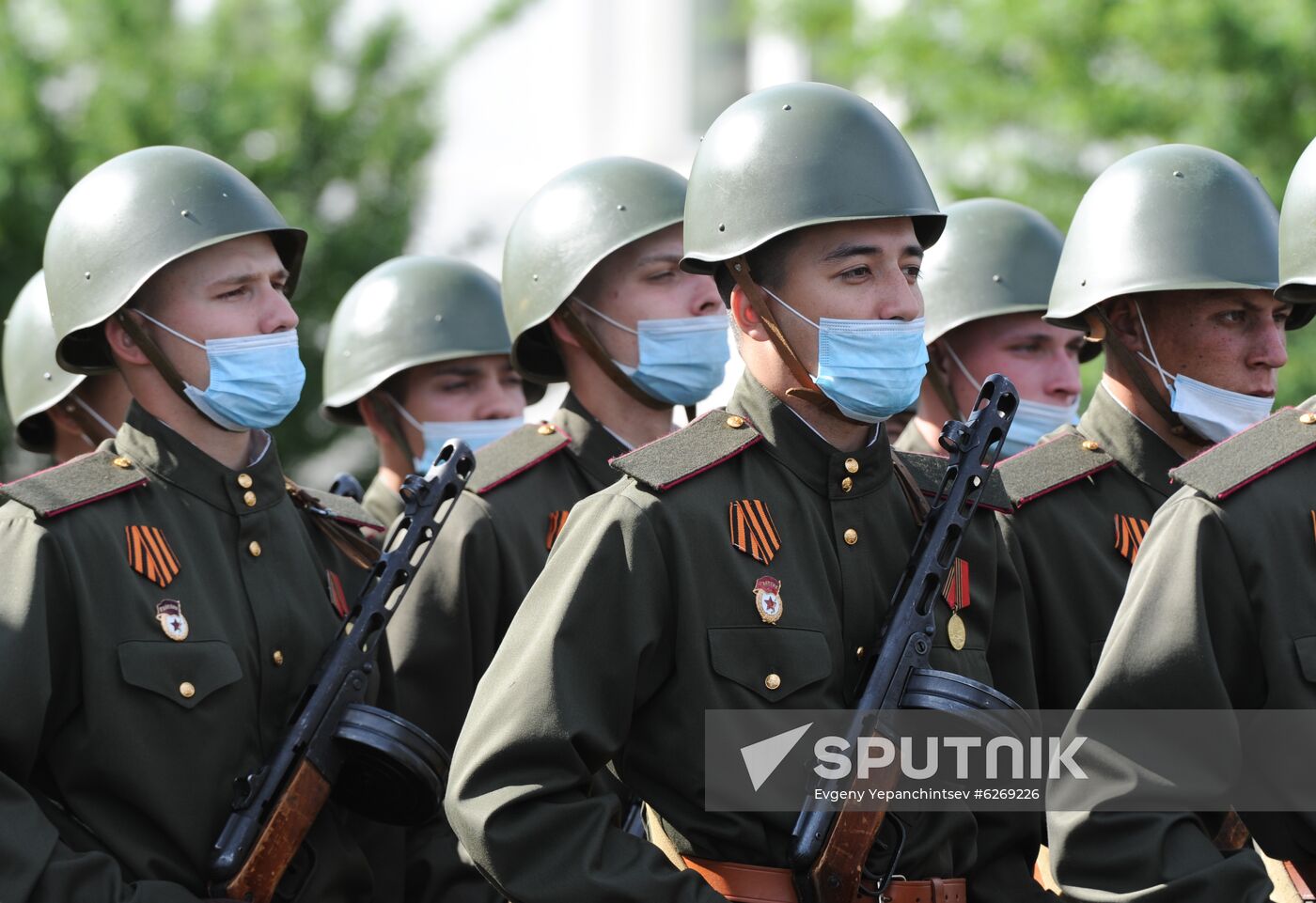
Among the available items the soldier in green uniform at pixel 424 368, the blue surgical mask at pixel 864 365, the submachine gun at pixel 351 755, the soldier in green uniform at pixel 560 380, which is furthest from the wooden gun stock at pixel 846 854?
the soldier in green uniform at pixel 424 368

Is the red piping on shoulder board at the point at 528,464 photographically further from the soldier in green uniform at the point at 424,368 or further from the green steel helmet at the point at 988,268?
the green steel helmet at the point at 988,268

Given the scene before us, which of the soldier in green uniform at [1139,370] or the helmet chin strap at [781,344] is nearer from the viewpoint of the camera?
the helmet chin strap at [781,344]

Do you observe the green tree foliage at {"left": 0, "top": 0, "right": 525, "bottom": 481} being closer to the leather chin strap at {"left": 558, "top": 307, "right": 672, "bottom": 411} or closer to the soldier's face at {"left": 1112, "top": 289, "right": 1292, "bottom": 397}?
the leather chin strap at {"left": 558, "top": 307, "right": 672, "bottom": 411}

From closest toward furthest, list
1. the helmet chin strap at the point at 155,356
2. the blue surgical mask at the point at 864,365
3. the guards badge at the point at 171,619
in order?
the blue surgical mask at the point at 864,365, the guards badge at the point at 171,619, the helmet chin strap at the point at 155,356

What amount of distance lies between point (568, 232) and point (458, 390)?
1300 mm

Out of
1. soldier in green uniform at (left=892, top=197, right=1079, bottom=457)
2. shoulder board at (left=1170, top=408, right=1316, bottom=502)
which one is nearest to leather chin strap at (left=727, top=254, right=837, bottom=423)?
shoulder board at (left=1170, top=408, right=1316, bottom=502)

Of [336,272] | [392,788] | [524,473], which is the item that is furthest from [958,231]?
[336,272]

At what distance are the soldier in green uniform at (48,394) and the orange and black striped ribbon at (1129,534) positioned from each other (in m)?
3.23

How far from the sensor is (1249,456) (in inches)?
164

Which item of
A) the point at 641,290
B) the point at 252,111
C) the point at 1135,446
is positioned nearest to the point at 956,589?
the point at 1135,446

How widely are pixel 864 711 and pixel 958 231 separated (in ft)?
11.4

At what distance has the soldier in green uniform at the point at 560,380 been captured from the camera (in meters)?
5.16

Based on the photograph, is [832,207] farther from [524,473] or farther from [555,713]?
[524,473]

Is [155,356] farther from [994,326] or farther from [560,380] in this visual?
[994,326]
